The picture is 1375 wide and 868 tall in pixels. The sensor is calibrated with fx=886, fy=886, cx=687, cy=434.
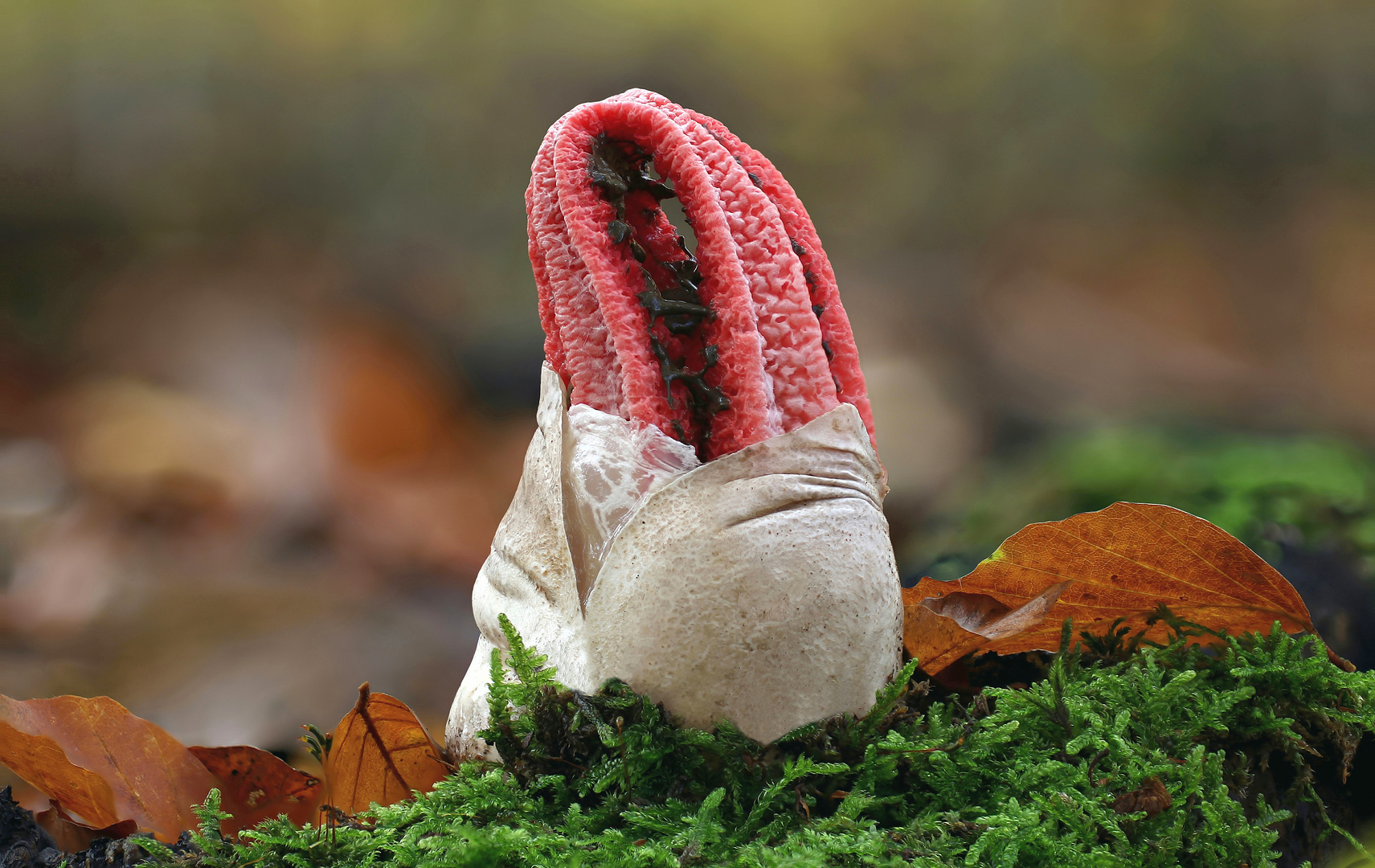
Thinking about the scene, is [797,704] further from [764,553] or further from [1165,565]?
[1165,565]

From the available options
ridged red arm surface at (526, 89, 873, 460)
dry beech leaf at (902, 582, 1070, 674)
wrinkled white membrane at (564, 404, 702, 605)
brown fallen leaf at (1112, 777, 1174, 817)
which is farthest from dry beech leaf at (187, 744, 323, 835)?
brown fallen leaf at (1112, 777, 1174, 817)

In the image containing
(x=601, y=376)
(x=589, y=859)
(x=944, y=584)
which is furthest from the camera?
(x=944, y=584)

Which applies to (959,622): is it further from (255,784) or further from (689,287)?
(255,784)

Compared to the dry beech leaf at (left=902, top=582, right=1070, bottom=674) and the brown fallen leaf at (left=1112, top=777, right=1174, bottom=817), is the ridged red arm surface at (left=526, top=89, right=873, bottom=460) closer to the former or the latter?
the dry beech leaf at (left=902, top=582, right=1070, bottom=674)

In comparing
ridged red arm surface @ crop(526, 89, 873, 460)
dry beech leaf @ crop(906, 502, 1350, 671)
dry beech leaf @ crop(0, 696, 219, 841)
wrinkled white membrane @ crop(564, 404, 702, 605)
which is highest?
ridged red arm surface @ crop(526, 89, 873, 460)

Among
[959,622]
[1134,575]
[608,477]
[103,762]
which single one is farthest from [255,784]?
[1134,575]

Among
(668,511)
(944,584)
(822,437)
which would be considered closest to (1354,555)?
(944,584)
